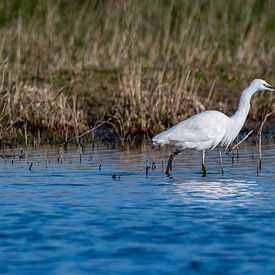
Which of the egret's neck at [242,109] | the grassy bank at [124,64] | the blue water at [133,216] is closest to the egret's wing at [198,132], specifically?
the egret's neck at [242,109]

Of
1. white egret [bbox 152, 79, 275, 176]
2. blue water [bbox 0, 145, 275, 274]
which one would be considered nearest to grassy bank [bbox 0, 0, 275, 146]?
blue water [bbox 0, 145, 275, 274]

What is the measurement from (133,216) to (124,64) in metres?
6.26

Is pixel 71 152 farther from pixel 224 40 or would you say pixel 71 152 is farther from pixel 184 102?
pixel 224 40

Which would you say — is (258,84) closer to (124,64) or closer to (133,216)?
(124,64)

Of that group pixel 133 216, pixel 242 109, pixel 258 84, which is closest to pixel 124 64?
pixel 258 84

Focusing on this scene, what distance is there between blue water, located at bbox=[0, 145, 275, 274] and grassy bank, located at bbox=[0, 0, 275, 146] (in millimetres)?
1720

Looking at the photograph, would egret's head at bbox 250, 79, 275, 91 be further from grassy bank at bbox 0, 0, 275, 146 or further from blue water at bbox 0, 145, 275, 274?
grassy bank at bbox 0, 0, 275, 146

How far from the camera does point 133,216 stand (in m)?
8.09

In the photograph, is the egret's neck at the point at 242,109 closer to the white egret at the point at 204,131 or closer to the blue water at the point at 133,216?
the white egret at the point at 204,131

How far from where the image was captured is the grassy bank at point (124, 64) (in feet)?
43.6

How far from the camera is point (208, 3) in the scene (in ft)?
64.4

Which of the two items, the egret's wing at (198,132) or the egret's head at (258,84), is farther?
the egret's head at (258,84)

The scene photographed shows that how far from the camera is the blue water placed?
6.57 meters

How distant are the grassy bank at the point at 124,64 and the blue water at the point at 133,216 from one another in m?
1.72
